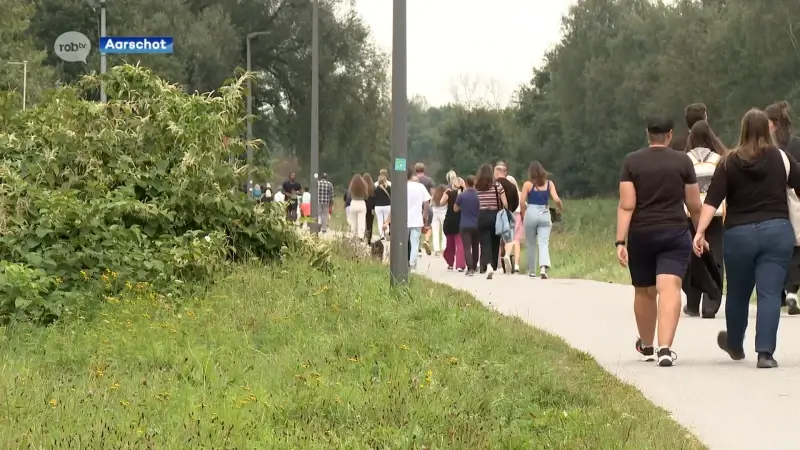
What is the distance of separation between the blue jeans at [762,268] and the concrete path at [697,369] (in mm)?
310

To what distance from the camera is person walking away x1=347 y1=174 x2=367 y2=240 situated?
82.8 ft

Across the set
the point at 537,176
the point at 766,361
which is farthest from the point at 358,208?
the point at 766,361

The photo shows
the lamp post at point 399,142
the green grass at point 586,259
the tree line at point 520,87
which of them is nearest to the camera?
the lamp post at point 399,142

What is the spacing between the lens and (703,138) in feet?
40.2

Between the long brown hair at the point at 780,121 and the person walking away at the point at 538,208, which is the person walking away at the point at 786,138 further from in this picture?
the person walking away at the point at 538,208

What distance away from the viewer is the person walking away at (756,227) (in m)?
9.44

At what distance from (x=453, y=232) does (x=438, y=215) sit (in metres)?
4.42

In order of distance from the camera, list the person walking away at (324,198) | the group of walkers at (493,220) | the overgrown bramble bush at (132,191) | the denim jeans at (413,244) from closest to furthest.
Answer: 1. the overgrown bramble bush at (132,191)
2. the group of walkers at (493,220)
3. the denim jeans at (413,244)
4. the person walking away at (324,198)

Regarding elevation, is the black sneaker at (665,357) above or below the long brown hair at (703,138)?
below

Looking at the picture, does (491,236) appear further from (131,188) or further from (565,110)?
(565,110)

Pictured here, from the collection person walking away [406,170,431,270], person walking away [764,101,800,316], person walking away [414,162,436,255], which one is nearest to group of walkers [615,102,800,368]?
person walking away [764,101,800,316]

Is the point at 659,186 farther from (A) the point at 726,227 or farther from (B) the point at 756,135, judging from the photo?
(B) the point at 756,135

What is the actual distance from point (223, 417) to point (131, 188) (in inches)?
283

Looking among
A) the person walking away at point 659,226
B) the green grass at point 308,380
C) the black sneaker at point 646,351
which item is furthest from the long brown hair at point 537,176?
the person walking away at point 659,226
